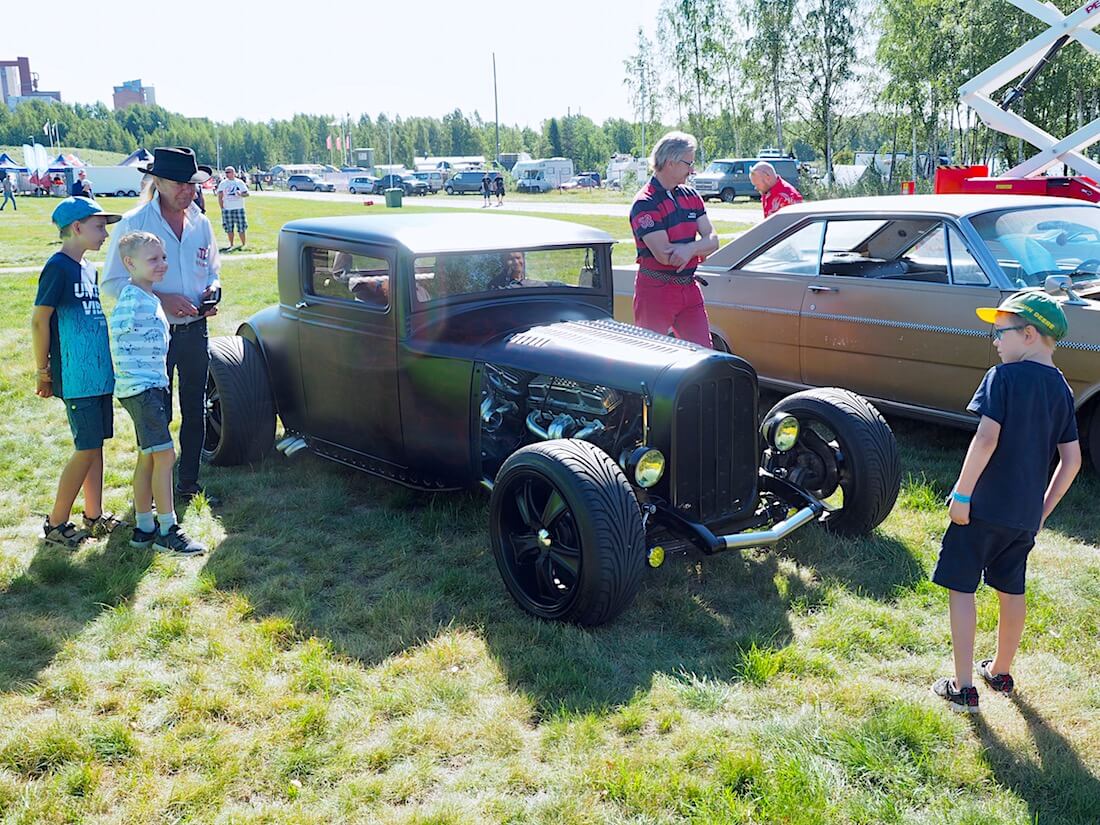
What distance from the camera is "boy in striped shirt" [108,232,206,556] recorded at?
4.46 metres

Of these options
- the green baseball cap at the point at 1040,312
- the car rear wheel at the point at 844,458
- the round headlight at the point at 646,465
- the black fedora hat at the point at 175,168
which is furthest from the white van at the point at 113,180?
the green baseball cap at the point at 1040,312

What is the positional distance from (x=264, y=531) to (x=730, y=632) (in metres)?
2.50

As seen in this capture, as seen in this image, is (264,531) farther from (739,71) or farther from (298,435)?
(739,71)

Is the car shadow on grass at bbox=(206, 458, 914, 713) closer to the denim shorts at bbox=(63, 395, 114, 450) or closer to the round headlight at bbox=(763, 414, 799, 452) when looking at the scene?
the round headlight at bbox=(763, 414, 799, 452)

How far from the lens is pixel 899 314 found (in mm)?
5852

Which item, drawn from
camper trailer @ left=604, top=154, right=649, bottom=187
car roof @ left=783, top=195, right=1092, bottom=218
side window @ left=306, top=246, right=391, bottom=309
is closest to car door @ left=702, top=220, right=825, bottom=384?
car roof @ left=783, top=195, right=1092, bottom=218

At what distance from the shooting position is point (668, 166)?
5293 mm

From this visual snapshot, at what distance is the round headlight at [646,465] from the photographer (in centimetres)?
393

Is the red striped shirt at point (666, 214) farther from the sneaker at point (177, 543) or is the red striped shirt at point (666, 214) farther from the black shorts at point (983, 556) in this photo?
the sneaker at point (177, 543)

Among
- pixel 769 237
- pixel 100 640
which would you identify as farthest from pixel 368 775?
pixel 769 237

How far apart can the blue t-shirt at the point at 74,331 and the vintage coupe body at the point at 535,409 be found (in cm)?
99

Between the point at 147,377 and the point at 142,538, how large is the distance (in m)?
0.81

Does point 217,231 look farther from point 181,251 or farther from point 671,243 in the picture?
point 671,243

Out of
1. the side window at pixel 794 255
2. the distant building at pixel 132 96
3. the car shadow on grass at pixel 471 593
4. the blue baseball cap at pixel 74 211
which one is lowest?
the car shadow on grass at pixel 471 593
